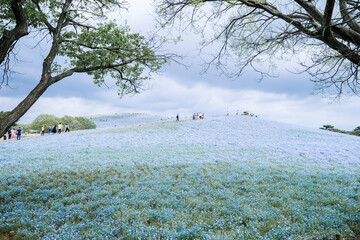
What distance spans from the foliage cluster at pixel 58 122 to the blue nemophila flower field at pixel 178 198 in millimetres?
44119

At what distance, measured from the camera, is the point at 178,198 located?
330 inches

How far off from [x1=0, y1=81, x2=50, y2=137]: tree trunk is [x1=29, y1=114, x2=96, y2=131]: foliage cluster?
52.7 metres

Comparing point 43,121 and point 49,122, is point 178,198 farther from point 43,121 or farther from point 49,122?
point 43,121

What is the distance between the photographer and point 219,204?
759 cm

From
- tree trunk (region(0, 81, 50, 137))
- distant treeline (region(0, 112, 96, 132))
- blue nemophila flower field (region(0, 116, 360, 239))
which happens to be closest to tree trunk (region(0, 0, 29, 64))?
tree trunk (region(0, 81, 50, 137))

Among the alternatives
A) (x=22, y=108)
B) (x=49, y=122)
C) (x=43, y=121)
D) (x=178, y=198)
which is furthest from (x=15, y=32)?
(x=43, y=121)

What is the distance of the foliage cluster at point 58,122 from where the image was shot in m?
55.4

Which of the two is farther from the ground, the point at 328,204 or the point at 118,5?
the point at 118,5

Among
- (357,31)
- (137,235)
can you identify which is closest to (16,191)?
(137,235)

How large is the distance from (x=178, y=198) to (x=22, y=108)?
6.42 metres

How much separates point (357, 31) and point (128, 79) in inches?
406

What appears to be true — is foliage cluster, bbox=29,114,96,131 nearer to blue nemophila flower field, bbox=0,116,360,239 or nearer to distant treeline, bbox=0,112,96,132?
distant treeline, bbox=0,112,96,132

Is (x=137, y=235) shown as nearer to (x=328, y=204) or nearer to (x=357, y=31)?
(x=328, y=204)

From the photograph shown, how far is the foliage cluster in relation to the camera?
55.4 m
